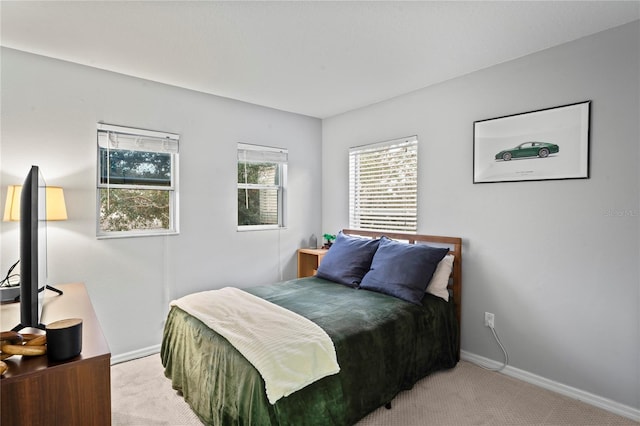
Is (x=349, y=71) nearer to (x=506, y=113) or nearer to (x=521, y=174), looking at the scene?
(x=506, y=113)

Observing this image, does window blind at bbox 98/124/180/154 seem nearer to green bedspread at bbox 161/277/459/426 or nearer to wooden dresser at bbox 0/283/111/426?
green bedspread at bbox 161/277/459/426

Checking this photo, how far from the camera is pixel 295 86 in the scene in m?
3.24

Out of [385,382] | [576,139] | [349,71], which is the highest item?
[349,71]

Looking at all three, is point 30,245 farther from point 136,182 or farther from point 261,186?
point 261,186

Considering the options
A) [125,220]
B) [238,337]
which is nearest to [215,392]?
[238,337]

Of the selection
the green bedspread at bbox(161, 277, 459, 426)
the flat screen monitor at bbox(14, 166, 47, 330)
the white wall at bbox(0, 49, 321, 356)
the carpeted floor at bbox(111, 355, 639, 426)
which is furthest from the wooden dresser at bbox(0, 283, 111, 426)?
the white wall at bbox(0, 49, 321, 356)

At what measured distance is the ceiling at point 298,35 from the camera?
6.55 feet

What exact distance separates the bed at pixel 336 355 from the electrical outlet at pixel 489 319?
233mm

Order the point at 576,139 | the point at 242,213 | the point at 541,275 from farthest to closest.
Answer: the point at 242,213
the point at 541,275
the point at 576,139

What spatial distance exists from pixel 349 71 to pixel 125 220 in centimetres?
239

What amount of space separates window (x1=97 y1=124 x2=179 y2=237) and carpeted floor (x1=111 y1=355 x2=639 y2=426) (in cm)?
128

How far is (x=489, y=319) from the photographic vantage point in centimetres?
285

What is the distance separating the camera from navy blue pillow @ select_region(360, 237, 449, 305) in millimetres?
2727

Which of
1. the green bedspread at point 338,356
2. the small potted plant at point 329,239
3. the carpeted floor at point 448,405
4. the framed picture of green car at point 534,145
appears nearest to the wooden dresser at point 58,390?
the green bedspread at point 338,356
